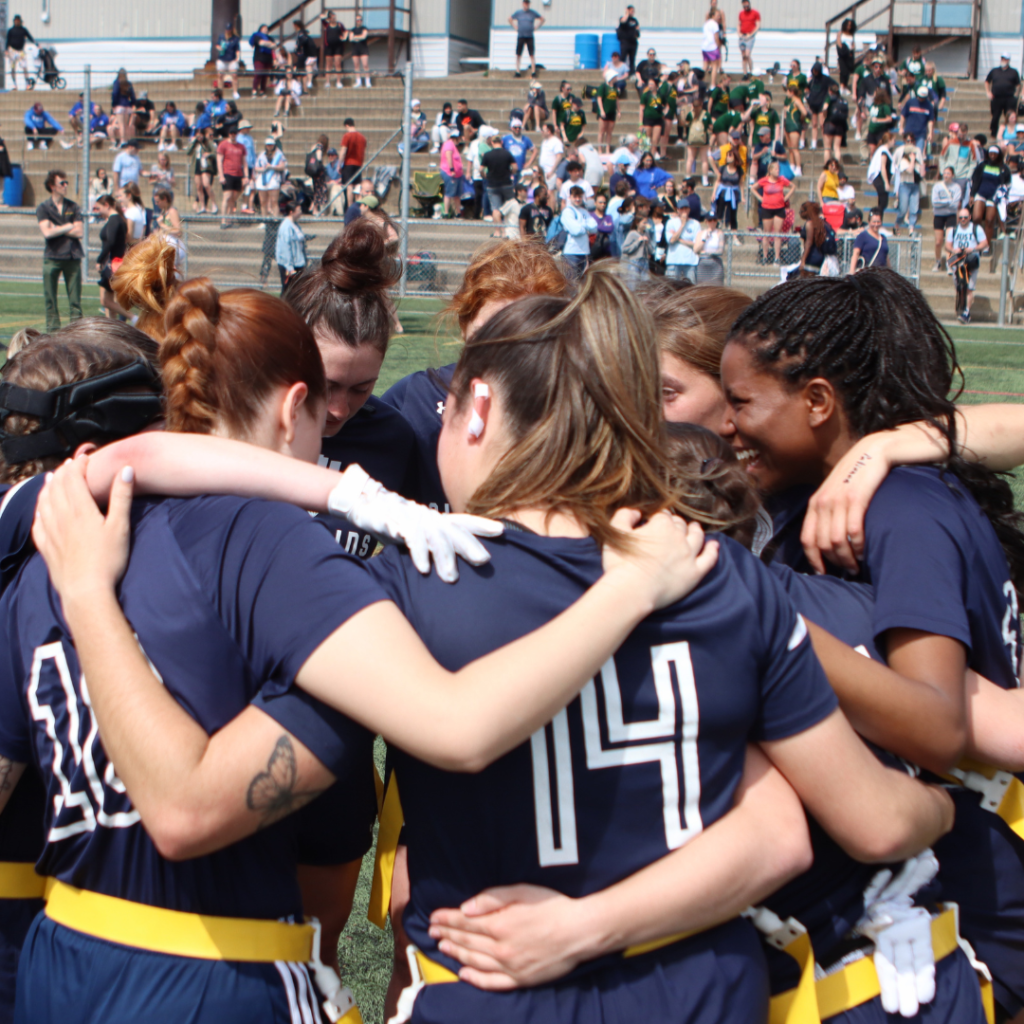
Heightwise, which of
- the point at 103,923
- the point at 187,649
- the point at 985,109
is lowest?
the point at 103,923

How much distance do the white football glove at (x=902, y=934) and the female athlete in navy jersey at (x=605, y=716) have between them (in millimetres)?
133

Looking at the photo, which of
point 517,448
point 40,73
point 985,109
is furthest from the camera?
point 40,73

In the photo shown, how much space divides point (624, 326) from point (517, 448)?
9.1 inches

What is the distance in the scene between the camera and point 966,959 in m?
1.80

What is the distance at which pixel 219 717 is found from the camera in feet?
4.95

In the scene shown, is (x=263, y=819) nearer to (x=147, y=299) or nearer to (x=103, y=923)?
(x=103, y=923)

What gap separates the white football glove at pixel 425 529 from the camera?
1.45m

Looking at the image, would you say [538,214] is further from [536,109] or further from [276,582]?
[276,582]

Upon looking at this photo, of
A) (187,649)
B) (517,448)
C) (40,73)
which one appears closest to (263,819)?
(187,649)

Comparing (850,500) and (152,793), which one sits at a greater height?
(850,500)

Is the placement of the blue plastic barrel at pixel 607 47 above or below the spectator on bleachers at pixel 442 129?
above

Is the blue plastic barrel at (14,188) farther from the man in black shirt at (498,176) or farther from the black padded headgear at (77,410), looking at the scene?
the black padded headgear at (77,410)

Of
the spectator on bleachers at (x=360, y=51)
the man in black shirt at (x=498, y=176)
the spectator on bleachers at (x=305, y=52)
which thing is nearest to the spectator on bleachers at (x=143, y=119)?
Result: the spectator on bleachers at (x=305, y=52)

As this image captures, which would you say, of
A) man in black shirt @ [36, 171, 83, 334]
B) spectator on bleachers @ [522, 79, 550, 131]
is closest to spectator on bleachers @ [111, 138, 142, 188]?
spectator on bleachers @ [522, 79, 550, 131]
